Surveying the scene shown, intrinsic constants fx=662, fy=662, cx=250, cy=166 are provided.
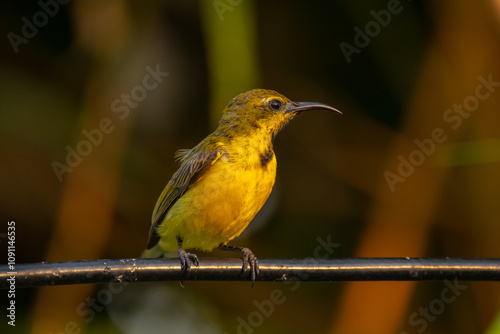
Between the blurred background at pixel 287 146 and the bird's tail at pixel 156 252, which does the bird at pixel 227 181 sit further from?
the blurred background at pixel 287 146

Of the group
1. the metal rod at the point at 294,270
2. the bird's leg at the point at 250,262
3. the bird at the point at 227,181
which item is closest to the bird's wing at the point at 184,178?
the bird at the point at 227,181

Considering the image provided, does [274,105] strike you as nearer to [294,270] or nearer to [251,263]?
[251,263]

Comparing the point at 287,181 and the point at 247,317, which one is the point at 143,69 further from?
the point at 247,317

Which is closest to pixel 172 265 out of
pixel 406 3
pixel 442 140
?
pixel 442 140

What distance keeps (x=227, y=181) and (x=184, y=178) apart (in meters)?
0.36

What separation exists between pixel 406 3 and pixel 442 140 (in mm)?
1235

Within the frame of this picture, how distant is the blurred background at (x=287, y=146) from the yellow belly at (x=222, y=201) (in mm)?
1386

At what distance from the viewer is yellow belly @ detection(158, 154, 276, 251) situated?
357 centimetres

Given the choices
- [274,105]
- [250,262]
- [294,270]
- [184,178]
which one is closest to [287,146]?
[274,105]

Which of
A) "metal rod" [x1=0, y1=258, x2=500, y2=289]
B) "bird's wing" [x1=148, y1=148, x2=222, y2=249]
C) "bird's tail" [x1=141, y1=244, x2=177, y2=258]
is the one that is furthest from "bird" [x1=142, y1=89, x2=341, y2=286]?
"metal rod" [x1=0, y1=258, x2=500, y2=289]

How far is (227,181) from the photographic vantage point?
3.58 metres

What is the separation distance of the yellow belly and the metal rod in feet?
2.83

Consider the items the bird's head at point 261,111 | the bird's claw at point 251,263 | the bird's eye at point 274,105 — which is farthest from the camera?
the bird's eye at point 274,105

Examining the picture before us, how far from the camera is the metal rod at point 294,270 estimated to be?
2.32 metres
